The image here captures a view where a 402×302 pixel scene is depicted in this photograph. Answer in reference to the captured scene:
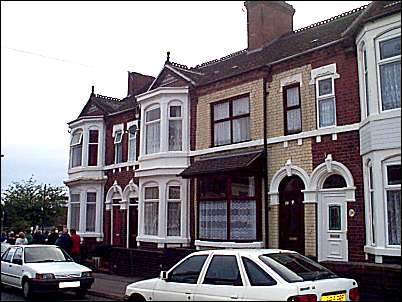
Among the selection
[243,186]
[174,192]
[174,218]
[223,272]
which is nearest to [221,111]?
[243,186]

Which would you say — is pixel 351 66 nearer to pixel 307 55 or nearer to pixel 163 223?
pixel 307 55

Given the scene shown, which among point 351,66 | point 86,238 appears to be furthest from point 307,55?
point 86,238

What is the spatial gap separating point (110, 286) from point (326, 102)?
8664 millimetres

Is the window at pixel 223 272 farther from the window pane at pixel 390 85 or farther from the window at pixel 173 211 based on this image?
the window at pixel 173 211

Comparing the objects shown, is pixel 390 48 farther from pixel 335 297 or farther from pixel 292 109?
pixel 335 297

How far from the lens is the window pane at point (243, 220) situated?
16562 millimetres

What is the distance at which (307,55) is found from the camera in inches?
620

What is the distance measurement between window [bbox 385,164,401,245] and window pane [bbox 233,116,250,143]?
585 centimetres

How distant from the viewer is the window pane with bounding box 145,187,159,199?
2028 cm

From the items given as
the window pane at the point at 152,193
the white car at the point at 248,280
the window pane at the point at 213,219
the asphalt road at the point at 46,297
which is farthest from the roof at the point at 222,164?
the white car at the point at 248,280

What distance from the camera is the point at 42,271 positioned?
12875 mm

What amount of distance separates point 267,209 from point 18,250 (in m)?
7.63

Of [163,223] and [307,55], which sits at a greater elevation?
[307,55]

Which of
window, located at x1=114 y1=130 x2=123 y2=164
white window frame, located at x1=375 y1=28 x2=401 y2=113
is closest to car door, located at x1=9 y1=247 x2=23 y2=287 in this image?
window, located at x1=114 y1=130 x2=123 y2=164
